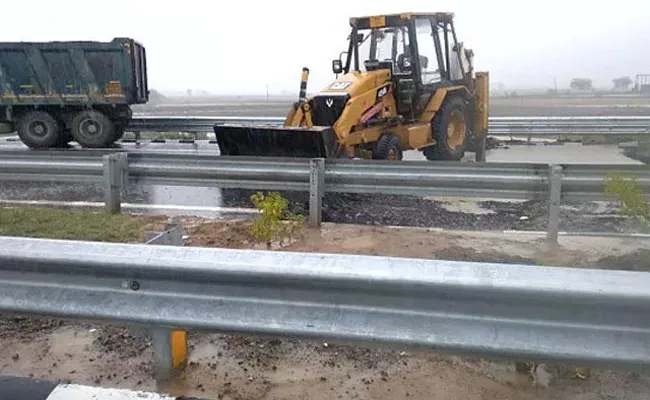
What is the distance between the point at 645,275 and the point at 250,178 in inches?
223

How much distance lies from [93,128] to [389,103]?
923cm

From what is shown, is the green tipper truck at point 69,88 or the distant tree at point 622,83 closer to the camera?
the green tipper truck at point 69,88

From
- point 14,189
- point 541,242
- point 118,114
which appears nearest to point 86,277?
point 541,242

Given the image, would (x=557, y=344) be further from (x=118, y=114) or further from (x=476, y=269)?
(x=118, y=114)

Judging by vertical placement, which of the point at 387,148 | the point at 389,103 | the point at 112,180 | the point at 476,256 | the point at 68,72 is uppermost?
the point at 68,72

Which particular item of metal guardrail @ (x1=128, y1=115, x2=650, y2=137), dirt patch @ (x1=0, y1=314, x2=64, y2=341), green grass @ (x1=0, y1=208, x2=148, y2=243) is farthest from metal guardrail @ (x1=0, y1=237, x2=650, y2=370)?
metal guardrail @ (x1=128, y1=115, x2=650, y2=137)

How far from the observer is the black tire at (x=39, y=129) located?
16.4 meters

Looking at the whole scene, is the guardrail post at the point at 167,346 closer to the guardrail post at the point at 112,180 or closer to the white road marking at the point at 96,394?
the white road marking at the point at 96,394

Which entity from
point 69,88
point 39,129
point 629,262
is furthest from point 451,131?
point 39,129

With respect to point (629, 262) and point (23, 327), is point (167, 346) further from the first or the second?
point (629, 262)

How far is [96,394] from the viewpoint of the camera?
3059 mm

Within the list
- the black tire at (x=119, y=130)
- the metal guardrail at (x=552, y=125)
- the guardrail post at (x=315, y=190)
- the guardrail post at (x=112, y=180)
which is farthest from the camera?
the black tire at (x=119, y=130)

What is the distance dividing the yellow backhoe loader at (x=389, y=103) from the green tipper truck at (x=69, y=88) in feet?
23.6

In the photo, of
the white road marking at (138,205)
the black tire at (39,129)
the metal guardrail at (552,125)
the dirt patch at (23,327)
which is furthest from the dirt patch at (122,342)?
the black tire at (39,129)
